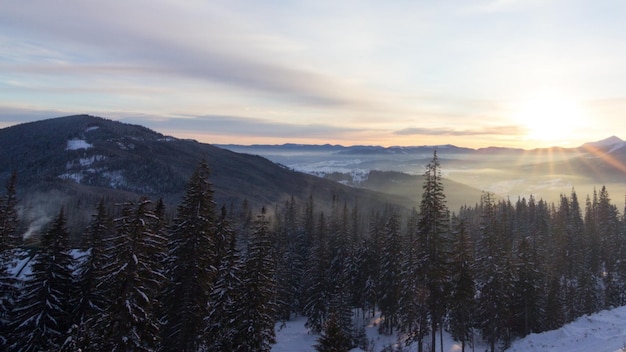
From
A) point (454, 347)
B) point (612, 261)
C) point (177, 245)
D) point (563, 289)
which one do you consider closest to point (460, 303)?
point (454, 347)

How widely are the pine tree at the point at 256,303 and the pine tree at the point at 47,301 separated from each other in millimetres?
12013

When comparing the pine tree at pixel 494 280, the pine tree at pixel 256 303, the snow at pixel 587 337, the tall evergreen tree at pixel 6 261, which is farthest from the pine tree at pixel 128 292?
the pine tree at pixel 494 280

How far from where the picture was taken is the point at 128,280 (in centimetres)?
1964

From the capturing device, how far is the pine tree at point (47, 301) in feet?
94.2

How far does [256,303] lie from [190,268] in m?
5.45

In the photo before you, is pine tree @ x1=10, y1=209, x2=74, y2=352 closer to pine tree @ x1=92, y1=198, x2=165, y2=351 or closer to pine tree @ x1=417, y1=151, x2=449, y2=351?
pine tree @ x1=92, y1=198, x2=165, y2=351

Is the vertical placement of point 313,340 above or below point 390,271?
below

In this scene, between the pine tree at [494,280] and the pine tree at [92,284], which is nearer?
the pine tree at [92,284]

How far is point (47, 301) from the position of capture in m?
29.5

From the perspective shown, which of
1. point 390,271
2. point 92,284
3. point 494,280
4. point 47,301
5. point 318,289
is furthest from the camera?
point 318,289

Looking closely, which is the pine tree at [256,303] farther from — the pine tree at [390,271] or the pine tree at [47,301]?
the pine tree at [390,271]

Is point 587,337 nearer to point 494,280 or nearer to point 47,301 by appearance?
point 494,280

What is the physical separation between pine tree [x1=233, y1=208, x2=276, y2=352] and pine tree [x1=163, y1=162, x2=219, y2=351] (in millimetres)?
2674

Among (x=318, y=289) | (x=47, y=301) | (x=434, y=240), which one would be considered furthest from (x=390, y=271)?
(x=47, y=301)
